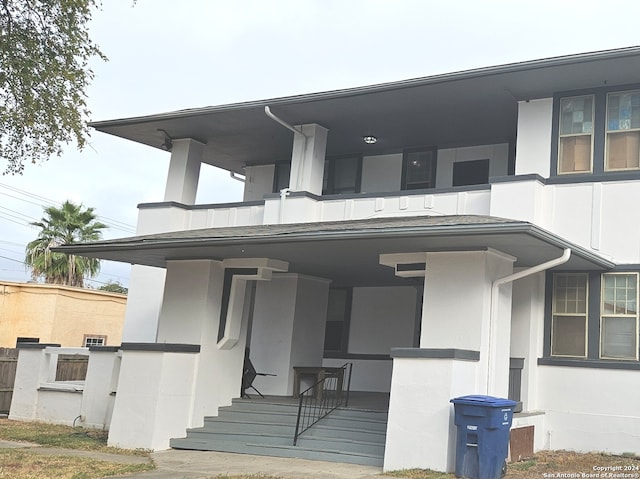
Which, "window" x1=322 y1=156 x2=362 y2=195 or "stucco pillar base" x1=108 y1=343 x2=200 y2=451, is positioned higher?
"window" x1=322 y1=156 x2=362 y2=195

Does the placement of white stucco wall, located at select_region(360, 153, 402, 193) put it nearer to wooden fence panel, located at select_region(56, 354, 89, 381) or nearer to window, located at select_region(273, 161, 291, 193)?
window, located at select_region(273, 161, 291, 193)

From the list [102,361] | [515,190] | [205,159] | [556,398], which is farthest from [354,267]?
[205,159]

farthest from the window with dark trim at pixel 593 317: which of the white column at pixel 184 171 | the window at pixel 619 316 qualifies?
the white column at pixel 184 171

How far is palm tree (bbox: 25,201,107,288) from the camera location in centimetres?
3366

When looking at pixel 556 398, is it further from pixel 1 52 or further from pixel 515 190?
pixel 1 52

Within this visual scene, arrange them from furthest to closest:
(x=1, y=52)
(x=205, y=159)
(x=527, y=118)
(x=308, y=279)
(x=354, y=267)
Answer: (x=205, y=159)
(x=308, y=279)
(x=354, y=267)
(x=527, y=118)
(x=1, y=52)

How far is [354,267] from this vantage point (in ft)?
53.2

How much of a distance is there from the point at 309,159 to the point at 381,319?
4.41 m

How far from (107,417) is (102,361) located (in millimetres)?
1166

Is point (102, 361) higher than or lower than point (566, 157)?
lower

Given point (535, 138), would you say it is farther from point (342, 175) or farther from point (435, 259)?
point (342, 175)

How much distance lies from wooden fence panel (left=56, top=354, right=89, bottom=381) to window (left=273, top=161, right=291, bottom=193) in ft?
21.5

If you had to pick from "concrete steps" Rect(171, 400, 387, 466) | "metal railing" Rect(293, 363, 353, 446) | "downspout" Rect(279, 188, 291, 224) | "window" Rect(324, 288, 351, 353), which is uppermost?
"downspout" Rect(279, 188, 291, 224)

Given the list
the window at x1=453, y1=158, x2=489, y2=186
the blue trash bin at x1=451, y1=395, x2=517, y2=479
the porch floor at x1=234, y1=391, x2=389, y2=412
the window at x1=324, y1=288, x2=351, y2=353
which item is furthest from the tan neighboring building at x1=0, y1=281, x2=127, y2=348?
the blue trash bin at x1=451, y1=395, x2=517, y2=479
